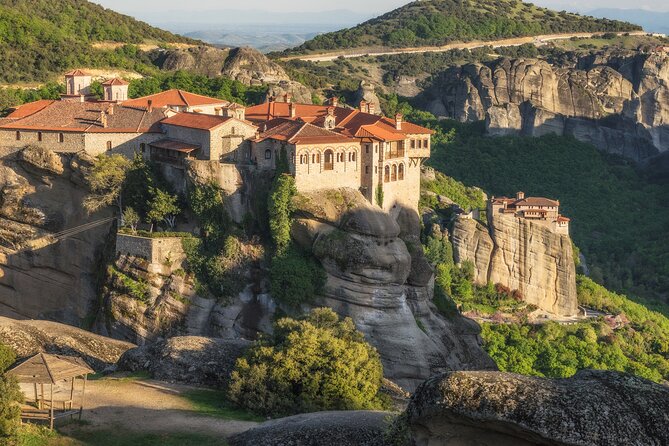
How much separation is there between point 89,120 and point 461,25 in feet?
416

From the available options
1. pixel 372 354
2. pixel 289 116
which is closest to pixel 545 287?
pixel 289 116

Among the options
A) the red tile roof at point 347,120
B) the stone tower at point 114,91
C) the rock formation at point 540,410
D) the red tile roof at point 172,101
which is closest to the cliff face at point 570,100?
the red tile roof at point 347,120

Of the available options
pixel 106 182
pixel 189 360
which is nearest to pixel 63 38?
pixel 106 182

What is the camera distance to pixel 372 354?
3344 centimetres

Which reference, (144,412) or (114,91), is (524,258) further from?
(144,412)

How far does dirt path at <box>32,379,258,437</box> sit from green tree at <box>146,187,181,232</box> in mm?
17041

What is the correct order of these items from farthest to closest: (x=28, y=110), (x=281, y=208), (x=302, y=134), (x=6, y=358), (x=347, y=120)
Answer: (x=28, y=110) < (x=347, y=120) < (x=302, y=134) < (x=281, y=208) < (x=6, y=358)

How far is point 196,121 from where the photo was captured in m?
49.4

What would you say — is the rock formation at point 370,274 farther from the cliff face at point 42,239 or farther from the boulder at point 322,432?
the boulder at point 322,432

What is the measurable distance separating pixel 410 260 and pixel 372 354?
44.6ft

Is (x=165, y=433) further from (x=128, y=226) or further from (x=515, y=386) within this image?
(x=128, y=226)

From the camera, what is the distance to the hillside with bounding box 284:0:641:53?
166 m

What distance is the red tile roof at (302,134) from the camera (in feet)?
150

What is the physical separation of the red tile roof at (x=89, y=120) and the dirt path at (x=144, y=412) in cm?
2203
